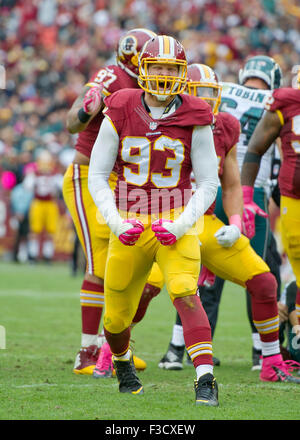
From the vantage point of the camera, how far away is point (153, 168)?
389 cm

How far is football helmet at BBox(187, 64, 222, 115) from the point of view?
15.8 ft

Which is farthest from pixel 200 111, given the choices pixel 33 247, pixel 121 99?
pixel 33 247

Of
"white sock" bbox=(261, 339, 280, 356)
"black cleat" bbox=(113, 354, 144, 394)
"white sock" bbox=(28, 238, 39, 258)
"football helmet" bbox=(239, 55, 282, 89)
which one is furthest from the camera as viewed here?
"white sock" bbox=(28, 238, 39, 258)

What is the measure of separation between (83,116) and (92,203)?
1.96 feet

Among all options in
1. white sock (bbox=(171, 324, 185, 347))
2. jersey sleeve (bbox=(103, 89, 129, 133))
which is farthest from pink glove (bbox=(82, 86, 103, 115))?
white sock (bbox=(171, 324, 185, 347))

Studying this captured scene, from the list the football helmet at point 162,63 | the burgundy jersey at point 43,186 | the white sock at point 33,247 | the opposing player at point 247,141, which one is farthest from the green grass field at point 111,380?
the burgundy jersey at point 43,186

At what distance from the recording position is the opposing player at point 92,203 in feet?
16.0

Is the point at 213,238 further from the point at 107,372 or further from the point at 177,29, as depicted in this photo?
the point at 177,29

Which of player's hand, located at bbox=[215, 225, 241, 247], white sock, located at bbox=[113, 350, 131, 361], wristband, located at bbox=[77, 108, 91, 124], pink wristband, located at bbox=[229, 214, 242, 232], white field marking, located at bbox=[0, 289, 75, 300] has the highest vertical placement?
wristband, located at bbox=[77, 108, 91, 124]

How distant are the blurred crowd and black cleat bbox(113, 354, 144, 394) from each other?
1227cm

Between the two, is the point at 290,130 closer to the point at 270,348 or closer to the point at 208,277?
the point at 208,277

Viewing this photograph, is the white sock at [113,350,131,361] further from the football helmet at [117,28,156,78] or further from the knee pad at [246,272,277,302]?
the football helmet at [117,28,156,78]

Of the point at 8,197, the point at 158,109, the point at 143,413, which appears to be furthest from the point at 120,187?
the point at 8,197
